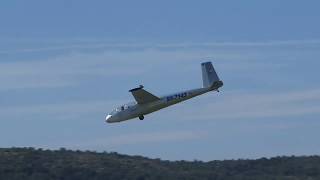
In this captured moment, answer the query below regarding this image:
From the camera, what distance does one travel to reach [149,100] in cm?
12162

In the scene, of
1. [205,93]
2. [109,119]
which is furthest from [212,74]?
[109,119]

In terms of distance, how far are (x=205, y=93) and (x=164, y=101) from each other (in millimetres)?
4188

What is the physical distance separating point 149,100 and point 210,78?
659cm

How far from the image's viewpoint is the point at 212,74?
4887 inches

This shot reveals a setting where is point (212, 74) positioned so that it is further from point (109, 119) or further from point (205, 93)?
point (109, 119)

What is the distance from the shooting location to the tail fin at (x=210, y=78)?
123 m

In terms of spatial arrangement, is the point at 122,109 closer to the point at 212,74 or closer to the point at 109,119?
the point at 109,119

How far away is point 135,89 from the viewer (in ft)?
397

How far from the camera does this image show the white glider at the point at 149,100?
12100 centimetres

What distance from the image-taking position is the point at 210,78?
406 feet

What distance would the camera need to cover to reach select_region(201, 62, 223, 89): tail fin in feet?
404

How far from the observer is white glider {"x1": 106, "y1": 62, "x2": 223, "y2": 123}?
12100 cm

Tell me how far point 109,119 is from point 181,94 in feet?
24.9

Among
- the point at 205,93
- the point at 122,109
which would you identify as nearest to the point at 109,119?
the point at 122,109
